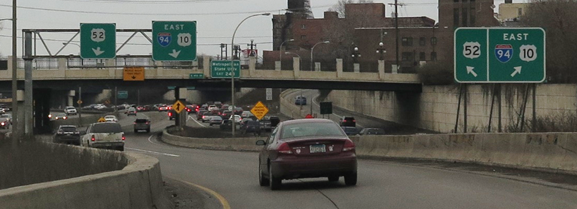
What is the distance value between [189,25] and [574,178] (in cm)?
3380

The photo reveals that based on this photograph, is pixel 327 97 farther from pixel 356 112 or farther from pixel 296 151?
pixel 296 151

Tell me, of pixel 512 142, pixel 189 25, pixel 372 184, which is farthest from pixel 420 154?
pixel 189 25

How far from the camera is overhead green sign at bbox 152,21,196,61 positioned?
47344 millimetres

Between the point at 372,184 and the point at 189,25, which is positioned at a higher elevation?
the point at 189,25

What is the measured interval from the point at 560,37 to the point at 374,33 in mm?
75114

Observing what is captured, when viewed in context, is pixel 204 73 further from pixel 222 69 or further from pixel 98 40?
pixel 98 40

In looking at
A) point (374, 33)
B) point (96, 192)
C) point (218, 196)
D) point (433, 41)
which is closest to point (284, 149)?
point (218, 196)

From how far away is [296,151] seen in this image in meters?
16.3

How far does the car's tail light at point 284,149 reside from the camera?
16.3 m

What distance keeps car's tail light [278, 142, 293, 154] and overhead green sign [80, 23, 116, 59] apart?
30.8m

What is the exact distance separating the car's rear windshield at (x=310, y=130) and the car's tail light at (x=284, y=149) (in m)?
0.34

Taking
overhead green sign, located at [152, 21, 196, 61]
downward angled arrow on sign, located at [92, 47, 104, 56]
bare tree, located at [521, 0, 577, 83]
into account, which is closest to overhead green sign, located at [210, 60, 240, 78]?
overhead green sign, located at [152, 21, 196, 61]

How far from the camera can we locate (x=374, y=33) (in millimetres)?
124250

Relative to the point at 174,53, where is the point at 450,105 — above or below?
below
